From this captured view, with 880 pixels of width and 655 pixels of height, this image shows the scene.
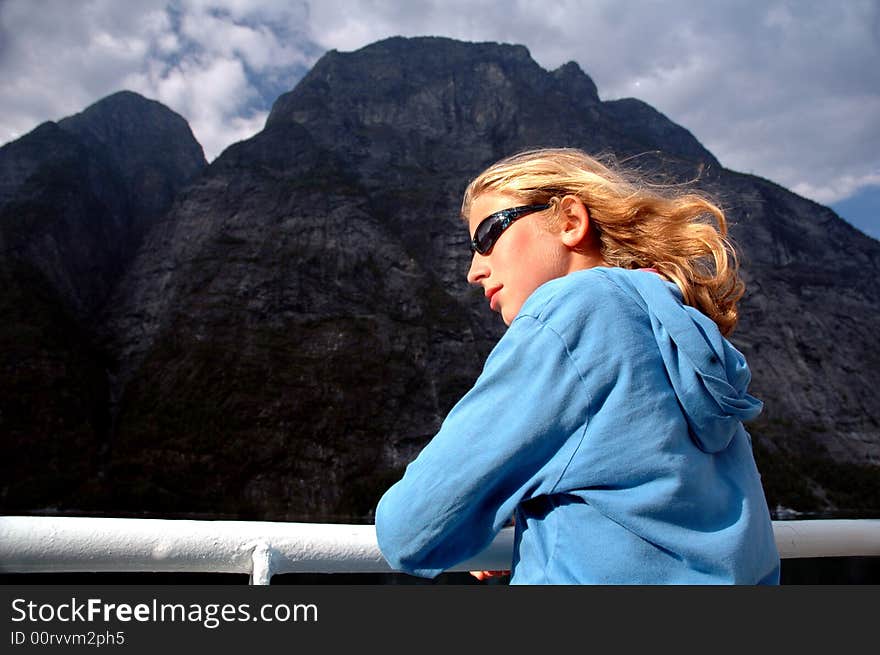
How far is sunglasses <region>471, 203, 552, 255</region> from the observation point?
1.41 metres

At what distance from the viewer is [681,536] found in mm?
935

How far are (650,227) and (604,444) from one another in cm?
63

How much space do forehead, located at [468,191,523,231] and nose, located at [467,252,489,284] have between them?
101mm

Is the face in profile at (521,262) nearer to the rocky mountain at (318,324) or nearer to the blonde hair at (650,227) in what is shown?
the blonde hair at (650,227)

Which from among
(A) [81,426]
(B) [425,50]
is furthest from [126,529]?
(B) [425,50]

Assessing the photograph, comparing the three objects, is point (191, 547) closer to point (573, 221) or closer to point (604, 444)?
point (604, 444)

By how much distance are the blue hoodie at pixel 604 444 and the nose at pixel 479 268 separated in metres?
0.42

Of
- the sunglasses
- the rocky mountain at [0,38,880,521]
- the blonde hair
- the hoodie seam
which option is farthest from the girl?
the rocky mountain at [0,38,880,521]

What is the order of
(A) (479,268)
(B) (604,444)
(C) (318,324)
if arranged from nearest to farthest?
(B) (604,444), (A) (479,268), (C) (318,324)

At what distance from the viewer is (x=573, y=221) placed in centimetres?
136

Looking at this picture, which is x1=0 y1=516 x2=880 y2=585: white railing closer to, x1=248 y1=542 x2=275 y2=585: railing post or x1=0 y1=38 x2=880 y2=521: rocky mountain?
x1=248 y1=542 x2=275 y2=585: railing post

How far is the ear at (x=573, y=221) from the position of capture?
133 cm

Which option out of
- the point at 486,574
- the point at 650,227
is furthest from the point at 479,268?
the point at 486,574
